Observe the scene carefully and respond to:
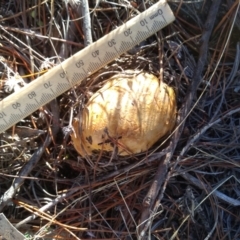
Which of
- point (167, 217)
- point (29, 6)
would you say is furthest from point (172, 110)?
point (29, 6)

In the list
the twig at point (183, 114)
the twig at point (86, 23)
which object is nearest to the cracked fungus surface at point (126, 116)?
the twig at point (183, 114)

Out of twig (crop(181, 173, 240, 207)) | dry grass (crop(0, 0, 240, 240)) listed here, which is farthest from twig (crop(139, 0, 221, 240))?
twig (crop(181, 173, 240, 207))

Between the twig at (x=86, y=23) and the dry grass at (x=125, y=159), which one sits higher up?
the twig at (x=86, y=23)

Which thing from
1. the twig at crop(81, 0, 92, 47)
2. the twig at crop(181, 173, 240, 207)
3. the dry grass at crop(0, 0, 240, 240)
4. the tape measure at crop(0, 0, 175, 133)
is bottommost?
the twig at crop(181, 173, 240, 207)

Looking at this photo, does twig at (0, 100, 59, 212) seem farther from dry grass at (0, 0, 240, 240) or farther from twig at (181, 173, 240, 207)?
twig at (181, 173, 240, 207)

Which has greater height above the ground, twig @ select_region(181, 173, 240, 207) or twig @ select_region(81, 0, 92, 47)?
twig @ select_region(81, 0, 92, 47)

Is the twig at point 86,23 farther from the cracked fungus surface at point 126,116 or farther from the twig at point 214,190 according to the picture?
the twig at point 214,190

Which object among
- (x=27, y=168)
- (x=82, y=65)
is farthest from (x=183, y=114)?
(x=27, y=168)
